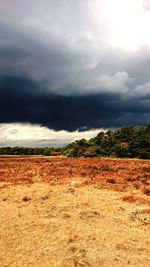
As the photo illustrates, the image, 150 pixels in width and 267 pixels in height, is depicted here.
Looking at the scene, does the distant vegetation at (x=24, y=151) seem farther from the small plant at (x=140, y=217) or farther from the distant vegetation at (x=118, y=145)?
the small plant at (x=140, y=217)

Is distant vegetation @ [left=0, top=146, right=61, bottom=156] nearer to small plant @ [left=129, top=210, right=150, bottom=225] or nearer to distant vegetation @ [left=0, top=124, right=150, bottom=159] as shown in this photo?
distant vegetation @ [left=0, top=124, right=150, bottom=159]

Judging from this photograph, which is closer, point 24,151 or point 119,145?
point 119,145

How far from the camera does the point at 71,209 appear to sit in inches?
899

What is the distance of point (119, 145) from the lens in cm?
8575

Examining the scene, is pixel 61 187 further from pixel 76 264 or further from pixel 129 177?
pixel 76 264

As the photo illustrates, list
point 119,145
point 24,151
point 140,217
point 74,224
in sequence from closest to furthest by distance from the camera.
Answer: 1. point 74,224
2. point 140,217
3. point 119,145
4. point 24,151

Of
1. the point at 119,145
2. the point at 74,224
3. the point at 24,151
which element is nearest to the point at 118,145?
the point at 119,145

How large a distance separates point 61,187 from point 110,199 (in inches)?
223

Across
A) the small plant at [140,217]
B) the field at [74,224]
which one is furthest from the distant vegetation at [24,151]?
the small plant at [140,217]

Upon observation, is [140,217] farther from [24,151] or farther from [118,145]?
[24,151]

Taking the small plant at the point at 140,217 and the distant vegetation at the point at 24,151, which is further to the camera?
the distant vegetation at the point at 24,151

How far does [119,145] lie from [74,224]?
66789mm

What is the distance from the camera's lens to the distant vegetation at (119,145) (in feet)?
268

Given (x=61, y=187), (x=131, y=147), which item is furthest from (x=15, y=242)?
(x=131, y=147)
